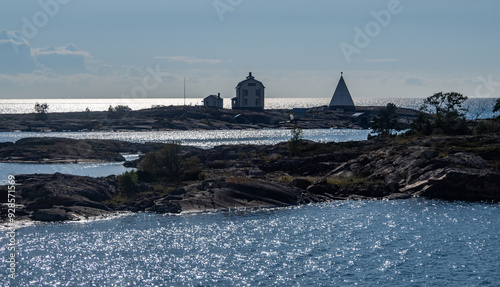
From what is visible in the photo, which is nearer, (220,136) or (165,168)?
(165,168)

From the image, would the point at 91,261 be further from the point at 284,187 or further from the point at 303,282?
the point at 284,187

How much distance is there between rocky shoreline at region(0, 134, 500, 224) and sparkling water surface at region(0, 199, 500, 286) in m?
3.25

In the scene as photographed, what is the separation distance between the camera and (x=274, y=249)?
44.6m

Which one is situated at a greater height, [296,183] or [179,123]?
[179,123]

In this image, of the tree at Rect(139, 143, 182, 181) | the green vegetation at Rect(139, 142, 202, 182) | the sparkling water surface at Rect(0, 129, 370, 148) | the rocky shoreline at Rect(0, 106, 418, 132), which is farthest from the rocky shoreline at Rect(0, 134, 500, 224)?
the rocky shoreline at Rect(0, 106, 418, 132)

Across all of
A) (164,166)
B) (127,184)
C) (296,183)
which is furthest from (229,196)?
(164,166)

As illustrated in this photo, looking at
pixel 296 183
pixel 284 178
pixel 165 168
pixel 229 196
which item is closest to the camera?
pixel 229 196

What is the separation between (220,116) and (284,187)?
131616mm

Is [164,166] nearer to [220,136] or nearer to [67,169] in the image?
[67,169]

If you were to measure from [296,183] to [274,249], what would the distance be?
74.4ft

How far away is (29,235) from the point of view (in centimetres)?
4794

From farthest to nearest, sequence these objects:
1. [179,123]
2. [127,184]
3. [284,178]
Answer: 1. [179,123]
2. [284,178]
3. [127,184]

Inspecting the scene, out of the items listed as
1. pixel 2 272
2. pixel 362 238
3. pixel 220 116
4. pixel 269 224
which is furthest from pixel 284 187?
pixel 220 116

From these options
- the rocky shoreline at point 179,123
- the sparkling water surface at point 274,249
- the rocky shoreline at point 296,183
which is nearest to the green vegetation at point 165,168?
the rocky shoreline at point 296,183
